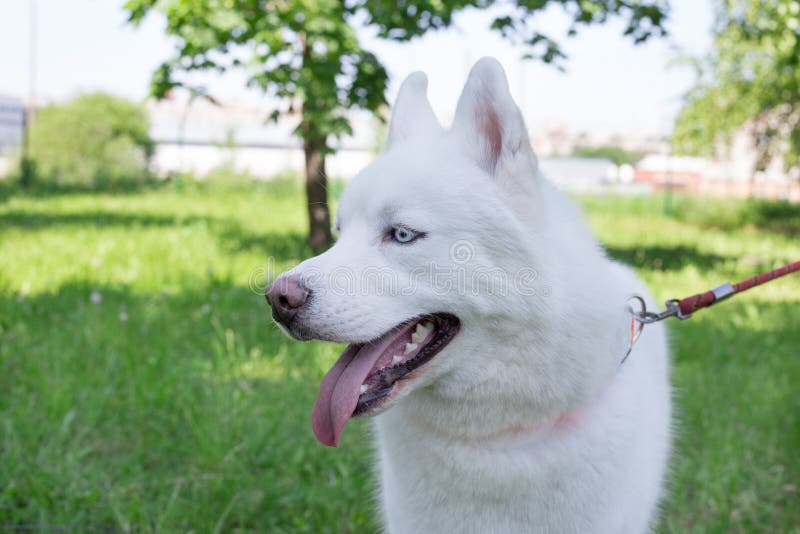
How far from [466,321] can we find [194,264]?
16.0 ft

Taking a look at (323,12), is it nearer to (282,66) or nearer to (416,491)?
(282,66)

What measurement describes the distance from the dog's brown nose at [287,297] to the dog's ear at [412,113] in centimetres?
62

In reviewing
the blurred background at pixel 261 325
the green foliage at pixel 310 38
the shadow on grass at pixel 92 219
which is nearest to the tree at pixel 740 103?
the blurred background at pixel 261 325

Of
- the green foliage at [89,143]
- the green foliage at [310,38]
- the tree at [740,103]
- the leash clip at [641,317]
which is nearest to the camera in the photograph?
the leash clip at [641,317]

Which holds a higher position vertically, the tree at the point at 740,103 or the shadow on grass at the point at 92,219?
the tree at the point at 740,103

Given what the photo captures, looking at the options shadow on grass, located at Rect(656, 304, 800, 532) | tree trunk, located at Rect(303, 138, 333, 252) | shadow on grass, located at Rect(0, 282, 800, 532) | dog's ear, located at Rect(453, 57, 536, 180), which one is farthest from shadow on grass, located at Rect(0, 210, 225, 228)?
dog's ear, located at Rect(453, 57, 536, 180)

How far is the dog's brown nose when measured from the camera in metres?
1.67

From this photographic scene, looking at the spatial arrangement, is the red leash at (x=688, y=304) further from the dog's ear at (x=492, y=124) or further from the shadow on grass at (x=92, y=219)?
the shadow on grass at (x=92, y=219)

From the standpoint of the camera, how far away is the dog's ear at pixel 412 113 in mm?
2072

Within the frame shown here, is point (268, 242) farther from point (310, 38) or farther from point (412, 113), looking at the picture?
point (412, 113)

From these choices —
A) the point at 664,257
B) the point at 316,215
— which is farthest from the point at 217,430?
the point at 664,257

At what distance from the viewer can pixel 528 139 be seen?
68.1 inches

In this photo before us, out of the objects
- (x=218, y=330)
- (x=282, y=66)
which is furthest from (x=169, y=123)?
(x=218, y=330)

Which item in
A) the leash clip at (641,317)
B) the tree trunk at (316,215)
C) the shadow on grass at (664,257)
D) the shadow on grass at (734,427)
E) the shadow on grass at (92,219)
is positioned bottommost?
the shadow on grass at (92,219)
